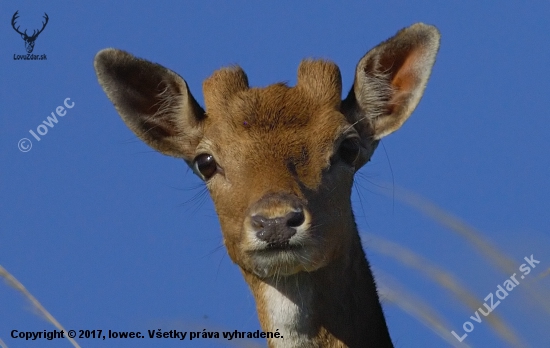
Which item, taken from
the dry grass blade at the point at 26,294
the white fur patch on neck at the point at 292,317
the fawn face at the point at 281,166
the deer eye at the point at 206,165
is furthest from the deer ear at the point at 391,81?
the dry grass blade at the point at 26,294

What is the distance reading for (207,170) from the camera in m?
12.1

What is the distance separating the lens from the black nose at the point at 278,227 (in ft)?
35.5

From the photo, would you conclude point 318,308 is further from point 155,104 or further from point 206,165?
point 155,104

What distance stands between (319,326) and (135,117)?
8.08 feet

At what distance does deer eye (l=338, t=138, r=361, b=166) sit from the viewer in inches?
473

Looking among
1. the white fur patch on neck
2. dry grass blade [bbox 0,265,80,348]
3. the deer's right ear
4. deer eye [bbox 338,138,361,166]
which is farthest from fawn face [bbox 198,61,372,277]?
dry grass blade [bbox 0,265,80,348]

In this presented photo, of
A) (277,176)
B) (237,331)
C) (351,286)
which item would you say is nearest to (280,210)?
(277,176)

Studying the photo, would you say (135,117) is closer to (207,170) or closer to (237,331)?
(207,170)

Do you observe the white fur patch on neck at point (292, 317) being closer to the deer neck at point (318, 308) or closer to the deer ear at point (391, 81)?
the deer neck at point (318, 308)

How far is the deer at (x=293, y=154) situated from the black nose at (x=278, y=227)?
0.01 m

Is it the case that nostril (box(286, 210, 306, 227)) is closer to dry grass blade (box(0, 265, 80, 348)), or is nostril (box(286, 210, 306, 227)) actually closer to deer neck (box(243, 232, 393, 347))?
deer neck (box(243, 232, 393, 347))

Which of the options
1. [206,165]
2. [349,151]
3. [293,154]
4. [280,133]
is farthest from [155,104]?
[349,151]

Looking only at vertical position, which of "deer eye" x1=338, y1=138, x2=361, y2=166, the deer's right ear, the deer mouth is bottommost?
the deer mouth

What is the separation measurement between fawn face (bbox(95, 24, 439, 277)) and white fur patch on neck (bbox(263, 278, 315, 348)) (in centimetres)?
32
